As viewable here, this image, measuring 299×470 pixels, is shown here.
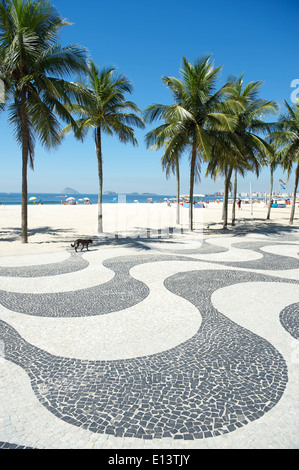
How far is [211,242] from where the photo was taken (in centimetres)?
1332

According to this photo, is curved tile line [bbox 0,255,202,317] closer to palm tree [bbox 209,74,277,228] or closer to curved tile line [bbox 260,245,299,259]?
curved tile line [bbox 260,245,299,259]

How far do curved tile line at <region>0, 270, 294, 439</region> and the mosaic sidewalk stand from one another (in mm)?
12

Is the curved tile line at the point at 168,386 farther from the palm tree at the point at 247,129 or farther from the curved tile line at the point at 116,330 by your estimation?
the palm tree at the point at 247,129

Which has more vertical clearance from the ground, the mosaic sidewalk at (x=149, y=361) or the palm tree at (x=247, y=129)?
the palm tree at (x=247, y=129)

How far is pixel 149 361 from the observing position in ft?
11.9

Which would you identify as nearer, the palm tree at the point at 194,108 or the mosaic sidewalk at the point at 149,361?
the mosaic sidewalk at the point at 149,361

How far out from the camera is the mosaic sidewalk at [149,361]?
2.53 metres

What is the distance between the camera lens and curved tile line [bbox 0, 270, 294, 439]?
2623 mm

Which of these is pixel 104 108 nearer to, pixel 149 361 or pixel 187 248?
pixel 187 248

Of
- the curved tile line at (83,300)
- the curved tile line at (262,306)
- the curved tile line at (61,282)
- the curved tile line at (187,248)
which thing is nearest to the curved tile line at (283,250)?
the curved tile line at (187,248)

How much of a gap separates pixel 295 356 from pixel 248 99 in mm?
16859

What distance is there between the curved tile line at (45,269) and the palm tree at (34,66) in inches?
178

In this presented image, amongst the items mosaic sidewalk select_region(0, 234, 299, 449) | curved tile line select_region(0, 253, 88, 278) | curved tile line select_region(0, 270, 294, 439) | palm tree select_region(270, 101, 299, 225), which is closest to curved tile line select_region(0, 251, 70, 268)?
curved tile line select_region(0, 253, 88, 278)
